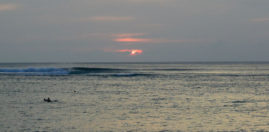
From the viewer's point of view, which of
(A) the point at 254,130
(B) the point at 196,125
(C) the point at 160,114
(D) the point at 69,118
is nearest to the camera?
(A) the point at 254,130

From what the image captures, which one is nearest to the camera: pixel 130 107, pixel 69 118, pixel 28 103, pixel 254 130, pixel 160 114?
pixel 254 130

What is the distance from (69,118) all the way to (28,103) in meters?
8.29

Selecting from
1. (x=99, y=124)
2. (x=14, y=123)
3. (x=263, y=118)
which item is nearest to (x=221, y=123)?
(x=263, y=118)

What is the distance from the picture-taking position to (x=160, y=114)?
22953mm

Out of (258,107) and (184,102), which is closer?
(258,107)

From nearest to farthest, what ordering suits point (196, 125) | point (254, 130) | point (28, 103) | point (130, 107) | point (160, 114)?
1. point (254, 130)
2. point (196, 125)
3. point (160, 114)
4. point (130, 107)
5. point (28, 103)

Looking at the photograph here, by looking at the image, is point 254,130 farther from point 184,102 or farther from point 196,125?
point 184,102

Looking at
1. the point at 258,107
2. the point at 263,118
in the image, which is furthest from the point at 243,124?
the point at 258,107

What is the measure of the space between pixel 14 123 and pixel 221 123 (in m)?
12.4

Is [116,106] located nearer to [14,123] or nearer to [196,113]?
[196,113]

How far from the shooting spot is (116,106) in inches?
1049

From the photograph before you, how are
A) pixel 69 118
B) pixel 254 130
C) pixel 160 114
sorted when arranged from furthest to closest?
pixel 160 114 → pixel 69 118 → pixel 254 130

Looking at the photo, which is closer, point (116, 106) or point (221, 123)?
point (221, 123)

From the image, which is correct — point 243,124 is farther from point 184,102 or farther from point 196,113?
point 184,102
